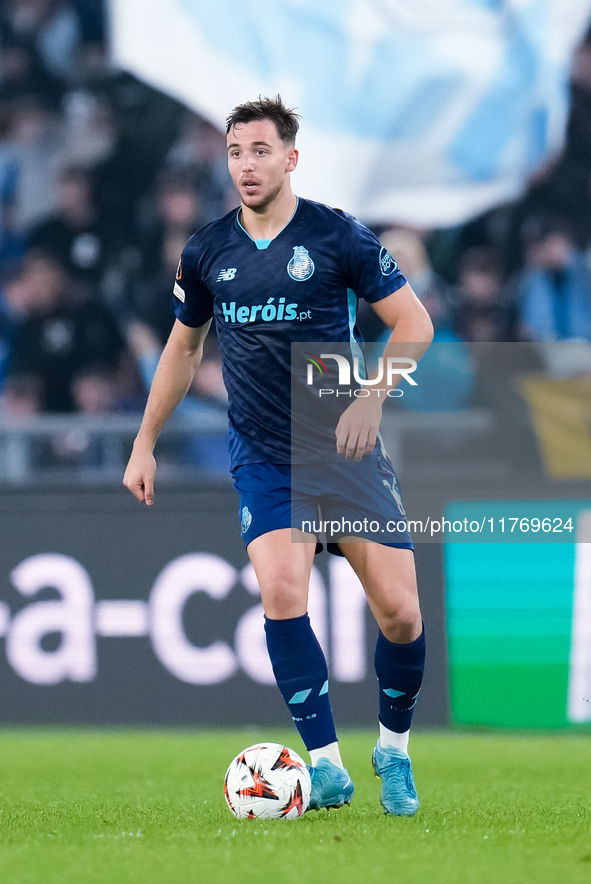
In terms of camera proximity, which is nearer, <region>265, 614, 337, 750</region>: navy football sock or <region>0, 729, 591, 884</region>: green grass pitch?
<region>0, 729, 591, 884</region>: green grass pitch

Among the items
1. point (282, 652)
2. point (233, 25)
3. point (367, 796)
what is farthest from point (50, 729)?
point (233, 25)

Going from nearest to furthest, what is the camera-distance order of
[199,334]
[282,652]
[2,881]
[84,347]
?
[2,881], [282,652], [199,334], [84,347]

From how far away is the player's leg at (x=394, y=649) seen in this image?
11.8 feet

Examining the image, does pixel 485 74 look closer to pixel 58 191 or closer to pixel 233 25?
pixel 233 25

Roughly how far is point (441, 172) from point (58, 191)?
8.80ft

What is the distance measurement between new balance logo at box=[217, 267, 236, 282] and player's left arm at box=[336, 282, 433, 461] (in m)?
0.44

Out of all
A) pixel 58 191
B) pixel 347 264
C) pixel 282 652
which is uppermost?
pixel 58 191

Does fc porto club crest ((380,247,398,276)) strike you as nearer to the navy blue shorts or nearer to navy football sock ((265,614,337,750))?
the navy blue shorts

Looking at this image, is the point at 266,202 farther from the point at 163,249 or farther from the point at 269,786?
the point at 163,249

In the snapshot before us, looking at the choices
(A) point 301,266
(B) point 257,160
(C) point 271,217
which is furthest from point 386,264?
(B) point 257,160

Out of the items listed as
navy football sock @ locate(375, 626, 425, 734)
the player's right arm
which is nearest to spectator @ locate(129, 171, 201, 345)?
the player's right arm

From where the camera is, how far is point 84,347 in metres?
7.83

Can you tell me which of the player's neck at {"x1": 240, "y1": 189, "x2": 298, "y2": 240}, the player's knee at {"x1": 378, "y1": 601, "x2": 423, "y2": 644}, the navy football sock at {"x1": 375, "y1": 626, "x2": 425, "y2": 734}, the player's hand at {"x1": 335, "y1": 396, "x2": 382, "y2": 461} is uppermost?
the player's neck at {"x1": 240, "y1": 189, "x2": 298, "y2": 240}

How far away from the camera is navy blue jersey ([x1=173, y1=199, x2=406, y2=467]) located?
3.63 m
